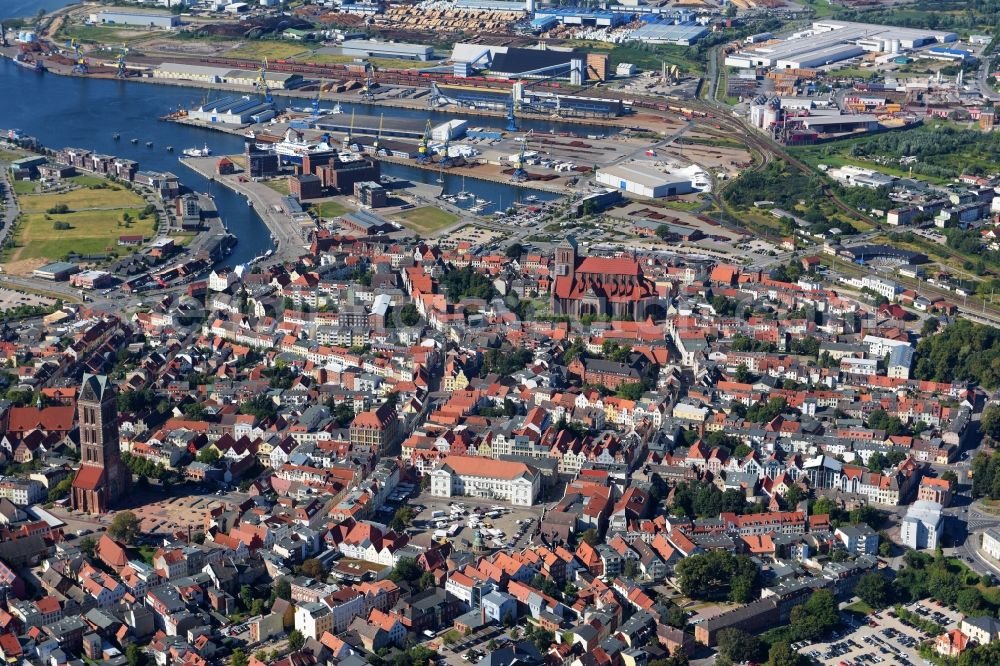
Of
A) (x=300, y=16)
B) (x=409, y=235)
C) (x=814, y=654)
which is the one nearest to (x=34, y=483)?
(x=814, y=654)

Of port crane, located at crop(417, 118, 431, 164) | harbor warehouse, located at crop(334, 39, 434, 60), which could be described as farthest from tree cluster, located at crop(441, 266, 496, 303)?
harbor warehouse, located at crop(334, 39, 434, 60)

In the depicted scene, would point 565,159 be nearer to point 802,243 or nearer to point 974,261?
point 802,243

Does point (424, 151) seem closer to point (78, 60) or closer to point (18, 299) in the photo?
point (18, 299)

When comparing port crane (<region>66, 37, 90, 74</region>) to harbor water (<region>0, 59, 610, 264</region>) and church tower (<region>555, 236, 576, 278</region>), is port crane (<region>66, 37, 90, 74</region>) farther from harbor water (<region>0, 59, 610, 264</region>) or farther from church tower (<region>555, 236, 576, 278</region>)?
church tower (<region>555, 236, 576, 278</region>)

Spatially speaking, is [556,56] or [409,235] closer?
[409,235]

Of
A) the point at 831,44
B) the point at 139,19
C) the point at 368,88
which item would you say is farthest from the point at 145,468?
the point at 139,19

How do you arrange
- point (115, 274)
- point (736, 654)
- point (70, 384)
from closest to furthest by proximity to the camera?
1. point (736, 654)
2. point (70, 384)
3. point (115, 274)

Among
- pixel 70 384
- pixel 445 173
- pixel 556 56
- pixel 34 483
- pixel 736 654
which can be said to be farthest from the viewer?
pixel 556 56

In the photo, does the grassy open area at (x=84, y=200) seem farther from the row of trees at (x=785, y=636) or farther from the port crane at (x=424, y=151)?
the row of trees at (x=785, y=636)
